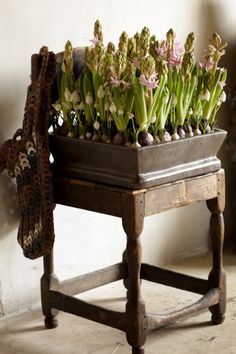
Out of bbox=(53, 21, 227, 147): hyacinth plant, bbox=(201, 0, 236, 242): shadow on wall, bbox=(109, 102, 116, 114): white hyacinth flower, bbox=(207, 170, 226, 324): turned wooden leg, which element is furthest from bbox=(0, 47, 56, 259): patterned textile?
bbox=(201, 0, 236, 242): shadow on wall

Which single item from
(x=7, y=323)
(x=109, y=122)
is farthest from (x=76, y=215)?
(x=109, y=122)

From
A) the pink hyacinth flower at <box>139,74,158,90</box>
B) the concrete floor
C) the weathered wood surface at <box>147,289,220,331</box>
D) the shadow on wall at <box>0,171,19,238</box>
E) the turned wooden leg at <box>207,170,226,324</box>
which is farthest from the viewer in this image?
the shadow on wall at <box>0,171,19,238</box>

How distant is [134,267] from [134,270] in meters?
0.01

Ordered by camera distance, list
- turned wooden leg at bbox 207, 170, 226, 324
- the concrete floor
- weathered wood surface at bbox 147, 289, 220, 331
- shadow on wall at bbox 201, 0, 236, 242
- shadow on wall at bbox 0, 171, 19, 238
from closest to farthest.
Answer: weathered wood surface at bbox 147, 289, 220, 331 < the concrete floor < turned wooden leg at bbox 207, 170, 226, 324 < shadow on wall at bbox 0, 171, 19, 238 < shadow on wall at bbox 201, 0, 236, 242

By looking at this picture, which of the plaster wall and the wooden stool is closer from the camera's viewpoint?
the wooden stool

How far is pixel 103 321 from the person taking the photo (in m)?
3.18

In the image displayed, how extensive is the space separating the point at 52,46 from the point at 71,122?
0.56m

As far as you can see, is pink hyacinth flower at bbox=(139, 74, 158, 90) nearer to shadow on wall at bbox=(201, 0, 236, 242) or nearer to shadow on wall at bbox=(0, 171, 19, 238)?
shadow on wall at bbox=(0, 171, 19, 238)

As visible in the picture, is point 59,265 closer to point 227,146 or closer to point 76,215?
point 76,215

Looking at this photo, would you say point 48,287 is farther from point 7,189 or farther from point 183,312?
point 183,312

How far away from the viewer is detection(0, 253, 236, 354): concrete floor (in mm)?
3227

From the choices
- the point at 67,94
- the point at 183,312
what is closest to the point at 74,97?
the point at 67,94

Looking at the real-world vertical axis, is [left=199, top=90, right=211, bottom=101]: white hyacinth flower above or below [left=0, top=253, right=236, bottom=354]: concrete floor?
above

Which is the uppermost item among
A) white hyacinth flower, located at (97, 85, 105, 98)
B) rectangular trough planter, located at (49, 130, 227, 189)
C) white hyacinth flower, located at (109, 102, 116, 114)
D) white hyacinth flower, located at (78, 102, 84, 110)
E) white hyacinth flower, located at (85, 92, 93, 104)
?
white hyacinth flower, located at (97, 85, 105, 98)
